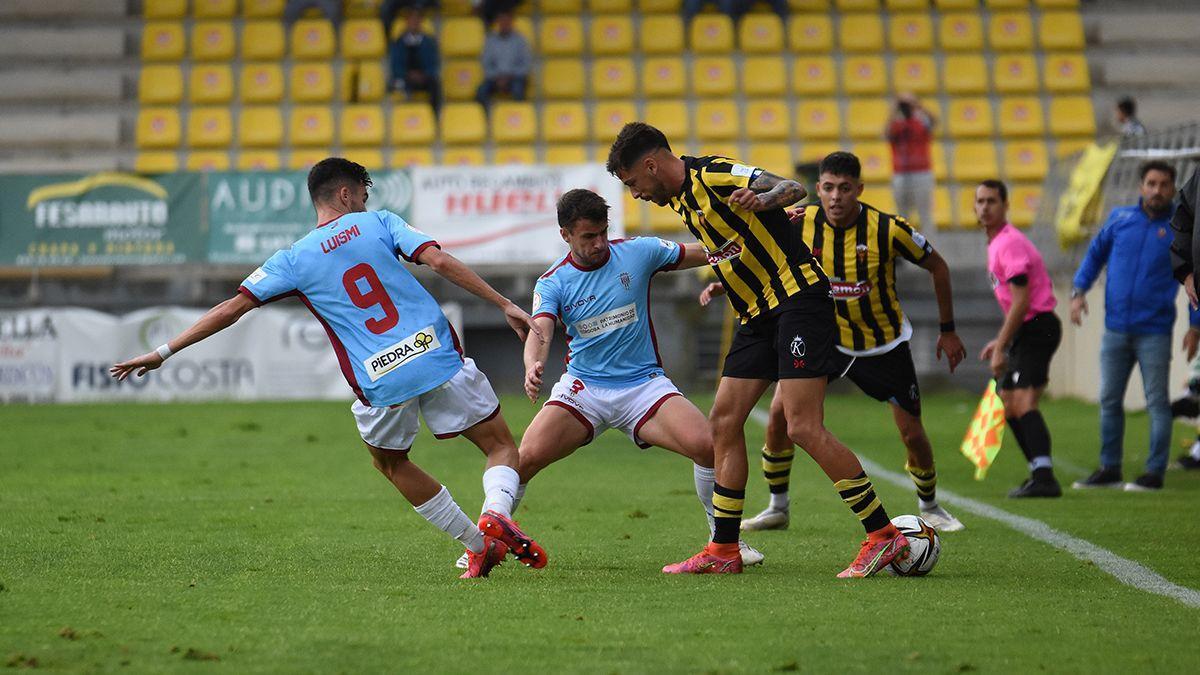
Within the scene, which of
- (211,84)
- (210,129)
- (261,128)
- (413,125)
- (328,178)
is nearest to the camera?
(328,178)

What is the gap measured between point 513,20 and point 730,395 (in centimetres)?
1817

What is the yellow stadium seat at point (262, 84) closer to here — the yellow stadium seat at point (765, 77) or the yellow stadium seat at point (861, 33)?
the yellow stadium seat at point (765, 77)

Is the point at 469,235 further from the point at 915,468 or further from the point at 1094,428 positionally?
the point at 915,468

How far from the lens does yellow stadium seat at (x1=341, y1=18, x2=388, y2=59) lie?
24328 millimetres

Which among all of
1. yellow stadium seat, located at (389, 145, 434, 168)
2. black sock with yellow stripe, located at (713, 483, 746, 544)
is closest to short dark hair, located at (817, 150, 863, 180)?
black sock with yellow stripe, located at (713, 483, 746, 544)

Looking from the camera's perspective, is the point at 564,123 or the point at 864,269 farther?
the point at 564,123

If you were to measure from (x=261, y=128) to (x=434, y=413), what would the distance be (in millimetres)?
17607

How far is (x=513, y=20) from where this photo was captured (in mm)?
24281

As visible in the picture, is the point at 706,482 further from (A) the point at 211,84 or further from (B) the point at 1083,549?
(A) the point at 211,84

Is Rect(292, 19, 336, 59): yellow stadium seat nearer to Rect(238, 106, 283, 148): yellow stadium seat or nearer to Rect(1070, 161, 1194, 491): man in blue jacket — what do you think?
Rect(238, 106, 283, 148): yellow stadium seat

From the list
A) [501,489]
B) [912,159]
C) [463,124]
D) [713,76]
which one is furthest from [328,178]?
[713,76]

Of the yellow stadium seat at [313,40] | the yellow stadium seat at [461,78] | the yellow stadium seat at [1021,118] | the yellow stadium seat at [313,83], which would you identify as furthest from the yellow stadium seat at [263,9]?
the yellow stadium seat at [1021,118]

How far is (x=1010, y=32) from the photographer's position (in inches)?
972

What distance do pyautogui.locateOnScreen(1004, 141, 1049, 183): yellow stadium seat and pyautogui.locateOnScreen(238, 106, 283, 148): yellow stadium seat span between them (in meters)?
10.4
